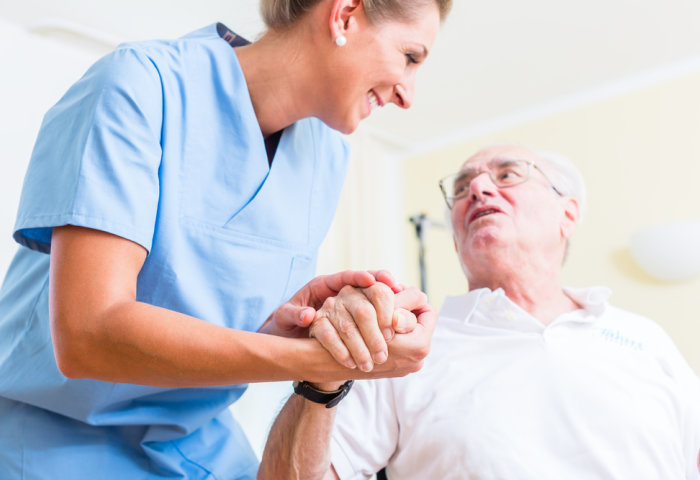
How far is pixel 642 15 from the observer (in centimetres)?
268

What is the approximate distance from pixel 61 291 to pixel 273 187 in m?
0.45

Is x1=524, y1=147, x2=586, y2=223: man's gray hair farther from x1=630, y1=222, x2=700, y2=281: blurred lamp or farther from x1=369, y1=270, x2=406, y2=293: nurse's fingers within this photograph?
x1=630, y1=222, x2=700, y2=281: blurred lamp

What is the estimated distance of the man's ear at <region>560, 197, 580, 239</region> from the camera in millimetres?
1627

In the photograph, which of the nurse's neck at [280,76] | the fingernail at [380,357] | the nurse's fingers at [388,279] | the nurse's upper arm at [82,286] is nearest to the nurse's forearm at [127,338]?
the nurse's upper arm at [82,286]

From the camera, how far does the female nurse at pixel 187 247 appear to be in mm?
664

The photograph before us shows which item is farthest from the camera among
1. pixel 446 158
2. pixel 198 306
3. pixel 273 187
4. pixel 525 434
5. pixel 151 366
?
pixel 446 158

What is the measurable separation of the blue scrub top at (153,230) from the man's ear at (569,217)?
88cm

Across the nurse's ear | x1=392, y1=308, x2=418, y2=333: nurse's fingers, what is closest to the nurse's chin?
the nurse's ear

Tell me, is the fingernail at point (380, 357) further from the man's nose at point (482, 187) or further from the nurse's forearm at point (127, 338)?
the man's nose at point (482, 187)

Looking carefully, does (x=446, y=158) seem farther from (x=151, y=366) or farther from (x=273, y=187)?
(x=151, y=366)

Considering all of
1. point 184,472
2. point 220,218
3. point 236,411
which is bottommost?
point 236,411

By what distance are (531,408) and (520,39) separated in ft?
7.32

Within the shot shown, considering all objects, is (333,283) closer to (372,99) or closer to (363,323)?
(363,323)

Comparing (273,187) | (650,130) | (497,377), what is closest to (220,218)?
(273,187)
